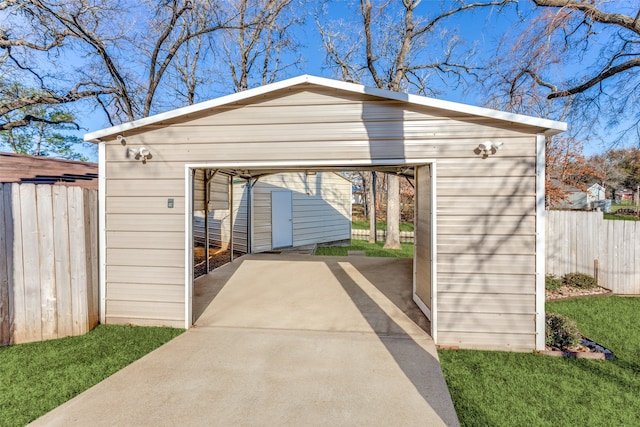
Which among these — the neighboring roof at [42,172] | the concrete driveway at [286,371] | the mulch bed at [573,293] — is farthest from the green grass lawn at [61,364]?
the mulch bed at [573,293]

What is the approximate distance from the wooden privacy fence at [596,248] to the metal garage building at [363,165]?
129 inches

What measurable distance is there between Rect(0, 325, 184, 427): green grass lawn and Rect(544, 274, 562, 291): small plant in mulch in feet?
21.1

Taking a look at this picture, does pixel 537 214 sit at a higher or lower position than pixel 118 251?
Answer: higher

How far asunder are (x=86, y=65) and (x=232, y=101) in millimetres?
10061

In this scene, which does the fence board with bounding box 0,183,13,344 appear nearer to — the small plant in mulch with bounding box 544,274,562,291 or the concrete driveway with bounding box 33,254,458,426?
the concrete driveway with bounding box 33,254,458,426

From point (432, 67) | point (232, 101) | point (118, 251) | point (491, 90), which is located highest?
point (432, 67)

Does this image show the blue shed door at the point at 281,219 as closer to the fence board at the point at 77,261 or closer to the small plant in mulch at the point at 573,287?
the fence board at the point at 77,261

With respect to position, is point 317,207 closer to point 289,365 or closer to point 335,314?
point 335,314

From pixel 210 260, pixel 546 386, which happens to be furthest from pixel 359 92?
pixel 210 260

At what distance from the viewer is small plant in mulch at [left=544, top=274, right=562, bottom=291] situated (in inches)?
215

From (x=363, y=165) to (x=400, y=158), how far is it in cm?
50

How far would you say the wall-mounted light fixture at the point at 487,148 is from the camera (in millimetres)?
3438

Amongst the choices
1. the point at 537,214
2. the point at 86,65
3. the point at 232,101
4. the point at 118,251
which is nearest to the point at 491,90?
the point at 537,214

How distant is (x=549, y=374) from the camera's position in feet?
9.50
